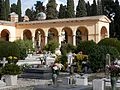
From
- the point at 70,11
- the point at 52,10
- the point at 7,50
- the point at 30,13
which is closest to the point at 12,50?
the point at 7,50

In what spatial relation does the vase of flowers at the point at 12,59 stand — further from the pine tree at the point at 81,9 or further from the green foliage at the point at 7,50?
the pine tree at the point at 81,9

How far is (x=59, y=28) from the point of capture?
51.3 meters

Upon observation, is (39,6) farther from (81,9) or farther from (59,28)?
(59,28)

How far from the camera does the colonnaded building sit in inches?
1900

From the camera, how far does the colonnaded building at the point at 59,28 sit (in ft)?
158

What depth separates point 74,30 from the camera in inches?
1982

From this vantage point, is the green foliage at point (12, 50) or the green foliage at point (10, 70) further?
the green foliage at point (12, 50)

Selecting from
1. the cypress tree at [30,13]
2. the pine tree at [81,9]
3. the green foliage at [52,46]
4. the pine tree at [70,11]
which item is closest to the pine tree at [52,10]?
the pine tree at [70,11]

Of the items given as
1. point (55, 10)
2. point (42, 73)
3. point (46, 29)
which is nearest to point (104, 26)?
point (46, 29)

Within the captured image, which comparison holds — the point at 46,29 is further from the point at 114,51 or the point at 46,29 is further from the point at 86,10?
the point at 114,51

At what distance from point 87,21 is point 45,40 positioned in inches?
339

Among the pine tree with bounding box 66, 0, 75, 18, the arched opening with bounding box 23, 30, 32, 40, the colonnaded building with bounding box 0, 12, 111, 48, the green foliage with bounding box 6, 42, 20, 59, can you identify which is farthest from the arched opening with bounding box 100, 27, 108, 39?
the green foliage with bounding box 6, 42, 20, 59

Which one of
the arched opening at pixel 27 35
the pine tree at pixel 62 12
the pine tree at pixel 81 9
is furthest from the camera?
the pine tree at pixel 62 12

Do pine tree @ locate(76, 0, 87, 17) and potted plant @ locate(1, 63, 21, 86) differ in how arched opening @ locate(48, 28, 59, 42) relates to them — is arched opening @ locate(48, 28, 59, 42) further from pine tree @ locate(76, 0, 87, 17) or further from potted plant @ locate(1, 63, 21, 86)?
→ potted plant @ locate(1, 63, 21, 86)
